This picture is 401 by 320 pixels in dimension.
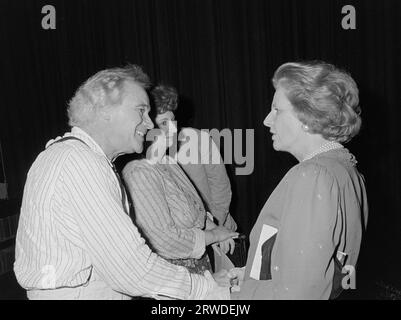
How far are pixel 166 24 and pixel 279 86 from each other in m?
3.06

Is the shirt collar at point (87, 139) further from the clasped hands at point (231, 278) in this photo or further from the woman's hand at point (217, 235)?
the woman's hand at point (217, 235)

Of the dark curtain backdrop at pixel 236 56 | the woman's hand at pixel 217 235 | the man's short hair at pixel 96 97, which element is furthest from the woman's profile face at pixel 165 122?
the dark curtain backdrop at pixel 236 56

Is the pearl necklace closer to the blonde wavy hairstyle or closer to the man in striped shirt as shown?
the blonde wavy hairstyle

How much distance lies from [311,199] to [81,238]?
2.09 feet

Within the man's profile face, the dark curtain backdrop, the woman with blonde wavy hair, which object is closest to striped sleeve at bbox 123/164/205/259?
the man's profile face

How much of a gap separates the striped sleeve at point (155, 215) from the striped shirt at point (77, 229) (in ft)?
1.45

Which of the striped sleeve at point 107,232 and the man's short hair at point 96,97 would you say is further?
the man's short hair at point 96,97

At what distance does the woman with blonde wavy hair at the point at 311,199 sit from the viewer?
102 centimetres

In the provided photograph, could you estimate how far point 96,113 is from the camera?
51.0 inches

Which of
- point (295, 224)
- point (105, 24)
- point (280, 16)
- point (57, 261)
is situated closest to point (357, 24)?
point (280, 16)

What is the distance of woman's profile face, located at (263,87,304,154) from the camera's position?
1.19m

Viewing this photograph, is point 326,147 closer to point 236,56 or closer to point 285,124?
point 285,124

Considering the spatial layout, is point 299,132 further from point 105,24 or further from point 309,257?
point 105,24

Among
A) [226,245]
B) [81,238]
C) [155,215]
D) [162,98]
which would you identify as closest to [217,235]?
[226,245]
